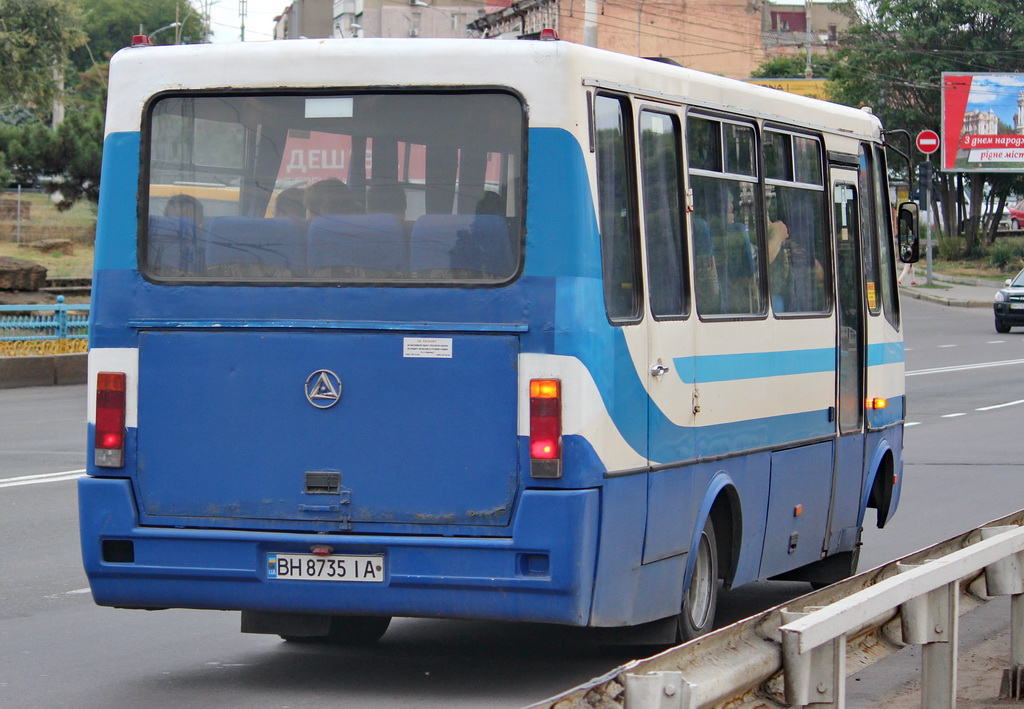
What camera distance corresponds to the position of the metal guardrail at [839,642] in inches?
152

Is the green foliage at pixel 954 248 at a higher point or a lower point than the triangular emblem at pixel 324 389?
higher

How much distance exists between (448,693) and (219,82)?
8.73 feet

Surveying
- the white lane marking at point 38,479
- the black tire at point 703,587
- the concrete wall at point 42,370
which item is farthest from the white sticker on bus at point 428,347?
the concrete wall at point 42,370

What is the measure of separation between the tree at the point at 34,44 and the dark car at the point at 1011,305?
2236 cm

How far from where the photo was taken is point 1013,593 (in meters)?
6.52

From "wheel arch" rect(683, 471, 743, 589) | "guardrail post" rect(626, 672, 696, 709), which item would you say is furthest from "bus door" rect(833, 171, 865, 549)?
"guardrail post" rect(626, 672, 696, 709)

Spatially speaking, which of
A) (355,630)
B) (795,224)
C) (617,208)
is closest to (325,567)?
(355,630)

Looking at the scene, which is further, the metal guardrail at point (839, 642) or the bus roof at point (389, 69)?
the bus roof at point (389, 69)

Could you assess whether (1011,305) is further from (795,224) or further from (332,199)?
(332,199)

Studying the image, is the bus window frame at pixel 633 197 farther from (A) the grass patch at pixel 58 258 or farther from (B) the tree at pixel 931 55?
(B) the tree at pixel 931 55

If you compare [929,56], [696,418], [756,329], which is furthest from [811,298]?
[929,56]

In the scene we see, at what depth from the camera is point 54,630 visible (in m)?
7.90

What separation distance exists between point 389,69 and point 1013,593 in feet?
10.7

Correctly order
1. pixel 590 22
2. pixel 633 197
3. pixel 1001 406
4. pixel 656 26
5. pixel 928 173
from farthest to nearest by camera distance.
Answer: pixel 656 26 → pixel 928 173 → pixel 590 22 → pixel 1001 406 → pixel 633 197
